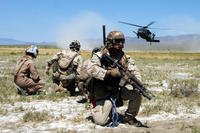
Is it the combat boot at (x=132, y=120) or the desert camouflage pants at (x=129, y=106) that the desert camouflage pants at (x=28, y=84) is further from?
the combat boot at (x=132, y=120)

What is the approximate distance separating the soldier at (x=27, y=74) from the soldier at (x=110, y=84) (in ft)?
15.2

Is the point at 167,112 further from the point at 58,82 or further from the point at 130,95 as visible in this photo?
the point at 58,82

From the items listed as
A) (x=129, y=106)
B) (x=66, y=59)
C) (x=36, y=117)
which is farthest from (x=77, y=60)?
(x=129, y=106)

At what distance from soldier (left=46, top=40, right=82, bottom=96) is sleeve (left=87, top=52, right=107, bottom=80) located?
4602mm

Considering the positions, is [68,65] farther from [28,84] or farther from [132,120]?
[132,120]

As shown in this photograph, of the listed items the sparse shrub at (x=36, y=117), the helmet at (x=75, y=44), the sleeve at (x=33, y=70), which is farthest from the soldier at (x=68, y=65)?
the sparse shrub at (x=36, y=117)

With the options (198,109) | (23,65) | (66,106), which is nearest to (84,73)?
(66,106)

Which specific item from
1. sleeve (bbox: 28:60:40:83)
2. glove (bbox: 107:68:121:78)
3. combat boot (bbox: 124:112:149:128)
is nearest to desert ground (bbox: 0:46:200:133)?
combat boot (bbox: 124:112:149:128)

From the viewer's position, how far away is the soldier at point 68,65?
49.3 feet

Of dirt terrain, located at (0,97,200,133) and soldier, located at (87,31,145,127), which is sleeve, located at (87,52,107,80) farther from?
dirt terrain, located at (0,97,200,133)

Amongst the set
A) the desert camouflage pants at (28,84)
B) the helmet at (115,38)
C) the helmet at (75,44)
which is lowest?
the desert camouflage pants at (28,84)

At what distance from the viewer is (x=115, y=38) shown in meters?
10.1

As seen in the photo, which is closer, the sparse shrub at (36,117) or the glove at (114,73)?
the glove at (114,73)

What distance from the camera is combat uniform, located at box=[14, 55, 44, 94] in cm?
1498
